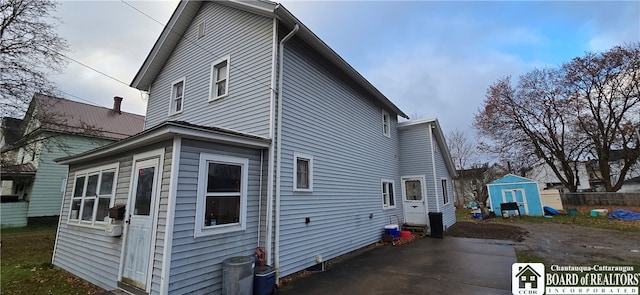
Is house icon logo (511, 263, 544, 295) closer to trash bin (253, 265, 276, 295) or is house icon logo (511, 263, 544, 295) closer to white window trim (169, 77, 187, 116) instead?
trash bin (253, 265, 276, 295)

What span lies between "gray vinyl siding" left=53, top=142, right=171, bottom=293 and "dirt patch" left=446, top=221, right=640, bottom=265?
30.4ft

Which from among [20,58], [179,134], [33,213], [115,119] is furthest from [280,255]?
[115,119]

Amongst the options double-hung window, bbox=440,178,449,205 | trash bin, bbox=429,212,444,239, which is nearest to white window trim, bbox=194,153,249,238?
trash bin, bbox=429,212,444,239

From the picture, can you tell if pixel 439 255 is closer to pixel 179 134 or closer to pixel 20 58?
pixel 179 134

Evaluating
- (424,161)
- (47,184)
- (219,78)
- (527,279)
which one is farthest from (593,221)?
(47,184)

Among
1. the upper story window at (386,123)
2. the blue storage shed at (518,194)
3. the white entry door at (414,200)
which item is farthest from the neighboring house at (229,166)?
the blue storage shed at (518,194)

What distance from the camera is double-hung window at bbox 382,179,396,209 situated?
10.9m

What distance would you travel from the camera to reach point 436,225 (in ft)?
36.2

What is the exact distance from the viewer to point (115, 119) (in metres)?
19.9

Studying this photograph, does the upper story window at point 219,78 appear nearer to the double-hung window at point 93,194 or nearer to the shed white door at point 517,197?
the double-hung window at point 93,194

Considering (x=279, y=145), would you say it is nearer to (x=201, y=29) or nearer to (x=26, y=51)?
(x=201, y=29)

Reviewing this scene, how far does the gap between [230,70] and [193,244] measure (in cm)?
504

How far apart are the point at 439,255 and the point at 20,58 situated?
→ 686 inches

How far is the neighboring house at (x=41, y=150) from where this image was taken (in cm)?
1217
